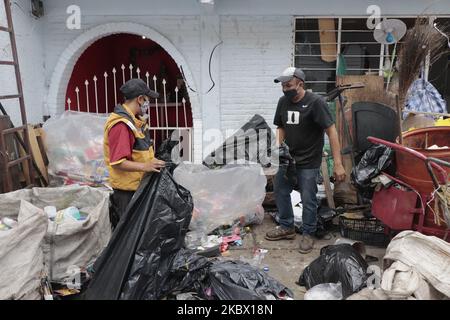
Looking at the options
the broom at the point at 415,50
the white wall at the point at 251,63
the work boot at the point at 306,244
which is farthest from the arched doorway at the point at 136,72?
the work boot at the point at 306,244

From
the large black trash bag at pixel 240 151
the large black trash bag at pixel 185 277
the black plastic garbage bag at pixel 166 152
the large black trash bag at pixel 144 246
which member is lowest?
the large black trash bag at pixel 185 277

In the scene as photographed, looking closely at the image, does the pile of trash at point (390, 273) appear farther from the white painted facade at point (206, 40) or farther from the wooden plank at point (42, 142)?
the wooden plank at point (42, 142)

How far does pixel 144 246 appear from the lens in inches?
114

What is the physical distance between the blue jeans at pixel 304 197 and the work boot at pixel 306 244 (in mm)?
68

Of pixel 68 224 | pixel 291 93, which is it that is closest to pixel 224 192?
pixel 291 93

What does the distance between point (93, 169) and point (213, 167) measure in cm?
153

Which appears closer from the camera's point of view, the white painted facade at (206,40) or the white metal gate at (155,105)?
the white painted facade at (206,40)

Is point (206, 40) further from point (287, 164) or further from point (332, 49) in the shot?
point (287, 164)

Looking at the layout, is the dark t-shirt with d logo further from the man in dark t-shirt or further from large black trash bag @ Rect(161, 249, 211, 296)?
large black trash bag @ Rect(161, 249, 211, 296)

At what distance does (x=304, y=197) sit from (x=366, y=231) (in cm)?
71

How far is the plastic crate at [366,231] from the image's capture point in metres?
3.95

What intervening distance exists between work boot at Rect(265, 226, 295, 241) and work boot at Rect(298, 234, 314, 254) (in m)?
0.23

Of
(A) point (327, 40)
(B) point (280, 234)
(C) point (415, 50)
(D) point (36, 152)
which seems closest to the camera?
(B) point (280, 234)

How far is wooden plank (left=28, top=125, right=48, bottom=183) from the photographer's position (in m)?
4.93
